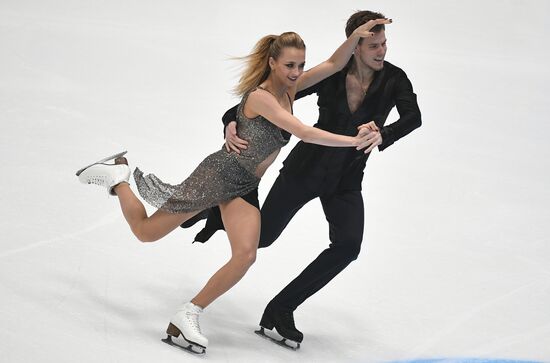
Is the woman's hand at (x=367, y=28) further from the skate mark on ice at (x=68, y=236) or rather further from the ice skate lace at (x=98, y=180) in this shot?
the skate mark on ice at (x=68, y=236)

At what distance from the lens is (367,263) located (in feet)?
18.1

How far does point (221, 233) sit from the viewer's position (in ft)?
19.0

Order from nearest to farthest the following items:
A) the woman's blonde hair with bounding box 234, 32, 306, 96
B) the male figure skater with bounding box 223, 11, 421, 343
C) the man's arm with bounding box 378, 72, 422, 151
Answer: the woman's blonde hair with bounding box 234, 32, 306, 96
the man's arm with bounding box 378, 72, 422, 151
the male figure skater with bounding box 223, 11, 421, 343

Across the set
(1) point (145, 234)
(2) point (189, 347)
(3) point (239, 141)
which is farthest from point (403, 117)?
(2) point (189, 347)

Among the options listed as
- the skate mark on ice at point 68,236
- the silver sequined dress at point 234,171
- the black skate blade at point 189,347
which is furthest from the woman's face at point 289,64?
the skate mark on ice at point 68,236

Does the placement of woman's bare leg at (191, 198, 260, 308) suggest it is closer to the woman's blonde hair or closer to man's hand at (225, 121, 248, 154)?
man's hand at (225, 121, 248, 154)

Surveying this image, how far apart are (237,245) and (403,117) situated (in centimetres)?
96

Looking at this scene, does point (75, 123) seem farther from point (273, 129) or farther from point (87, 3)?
point (87, 3)

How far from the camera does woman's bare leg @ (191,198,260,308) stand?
4180 millimetres

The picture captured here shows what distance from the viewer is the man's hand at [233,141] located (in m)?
4.27

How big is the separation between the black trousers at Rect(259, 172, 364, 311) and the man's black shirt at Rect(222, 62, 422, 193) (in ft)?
0.17

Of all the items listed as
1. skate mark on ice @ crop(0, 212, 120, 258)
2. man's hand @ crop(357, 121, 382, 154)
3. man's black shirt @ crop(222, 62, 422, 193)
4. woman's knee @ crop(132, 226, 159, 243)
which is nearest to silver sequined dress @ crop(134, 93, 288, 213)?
woman's knee @ crop(132, 226, 159, 243)

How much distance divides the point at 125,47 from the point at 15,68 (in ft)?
4.82

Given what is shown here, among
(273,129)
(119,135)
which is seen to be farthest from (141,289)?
(119,135)
